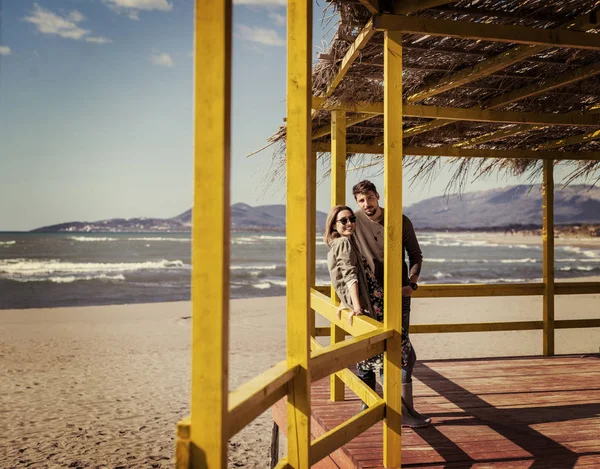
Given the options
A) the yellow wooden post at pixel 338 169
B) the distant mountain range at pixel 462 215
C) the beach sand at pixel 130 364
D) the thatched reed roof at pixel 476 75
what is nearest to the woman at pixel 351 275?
the yellow wooden post at pixel 338 169

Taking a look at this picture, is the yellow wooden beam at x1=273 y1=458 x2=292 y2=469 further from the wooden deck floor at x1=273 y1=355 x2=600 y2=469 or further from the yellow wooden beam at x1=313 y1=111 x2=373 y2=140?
the yellow wooden beam at x1=313 y1=111 x2=373 y2=140

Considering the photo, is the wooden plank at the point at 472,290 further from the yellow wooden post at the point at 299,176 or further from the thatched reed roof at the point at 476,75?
the yellow wooden post at the point at 299,176

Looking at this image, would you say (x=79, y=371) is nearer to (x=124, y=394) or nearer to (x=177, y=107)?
(x=124, y=394)

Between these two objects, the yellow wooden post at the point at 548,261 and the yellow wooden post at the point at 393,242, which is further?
the yellow wooden post at the point at 548,261

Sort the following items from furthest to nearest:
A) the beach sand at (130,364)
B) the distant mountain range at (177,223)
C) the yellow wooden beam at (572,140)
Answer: the distant mountain range at (177,223) < the beach sand at (130,364) < the yellow wooden beam at (572,140)

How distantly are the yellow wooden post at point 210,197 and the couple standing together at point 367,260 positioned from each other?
1871 mm

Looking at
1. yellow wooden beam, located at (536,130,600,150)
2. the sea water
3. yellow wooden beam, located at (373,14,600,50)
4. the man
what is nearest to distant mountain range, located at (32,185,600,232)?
the sea water

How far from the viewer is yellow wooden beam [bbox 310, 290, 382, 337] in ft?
9.96

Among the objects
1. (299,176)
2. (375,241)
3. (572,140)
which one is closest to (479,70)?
(375,241)

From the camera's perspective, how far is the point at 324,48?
142 inches

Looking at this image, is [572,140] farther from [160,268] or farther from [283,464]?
[160,268]

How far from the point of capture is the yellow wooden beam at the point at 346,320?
304 cm

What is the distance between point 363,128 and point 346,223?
2.06 meters

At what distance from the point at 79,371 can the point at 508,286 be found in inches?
327
